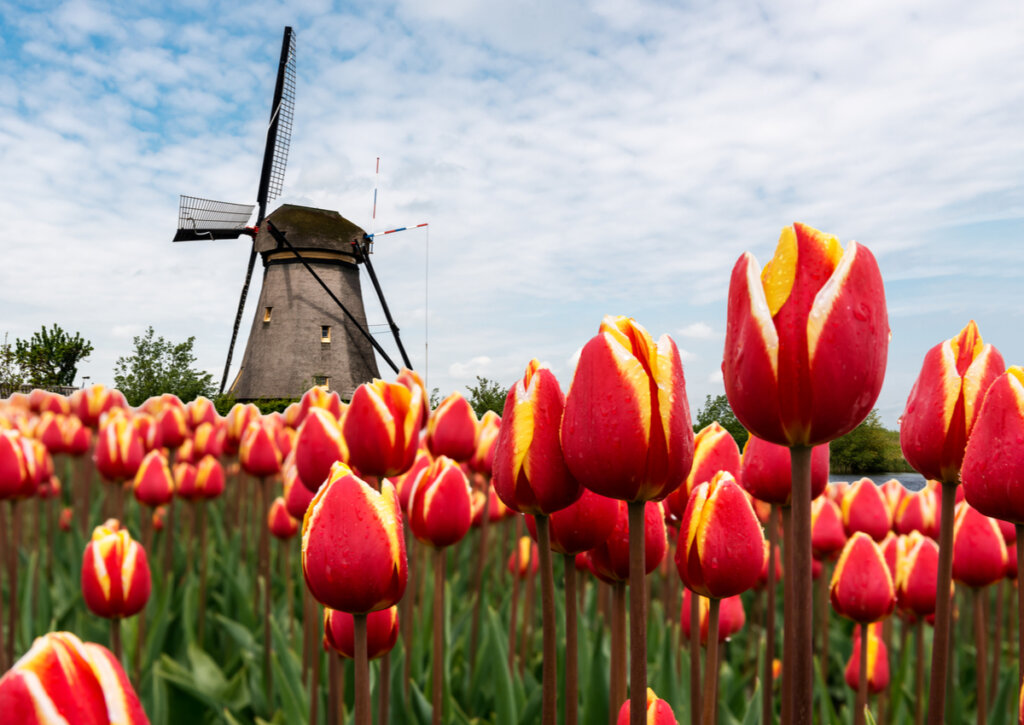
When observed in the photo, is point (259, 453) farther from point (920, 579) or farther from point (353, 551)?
point (920, 579)

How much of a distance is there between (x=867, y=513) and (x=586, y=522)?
80.6 inches

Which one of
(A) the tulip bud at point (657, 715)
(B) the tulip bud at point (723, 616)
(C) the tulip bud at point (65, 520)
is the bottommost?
(C) the tulip bud at point (65, 520)

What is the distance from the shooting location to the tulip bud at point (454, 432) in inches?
119

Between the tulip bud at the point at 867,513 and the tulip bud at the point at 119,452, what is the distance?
11.5 ft

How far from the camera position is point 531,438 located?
119cm

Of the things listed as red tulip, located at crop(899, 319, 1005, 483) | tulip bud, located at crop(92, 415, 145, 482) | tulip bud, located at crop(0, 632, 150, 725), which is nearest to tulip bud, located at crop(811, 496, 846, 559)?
red tulip, located at crop(899, 319, 1005, 483)

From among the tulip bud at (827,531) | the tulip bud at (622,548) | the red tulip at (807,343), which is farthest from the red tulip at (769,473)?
the tulip bud at (827,531)

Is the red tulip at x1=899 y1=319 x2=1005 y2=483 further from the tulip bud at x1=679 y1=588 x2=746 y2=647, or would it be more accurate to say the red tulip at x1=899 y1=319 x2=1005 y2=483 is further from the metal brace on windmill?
the metal brace on windmill

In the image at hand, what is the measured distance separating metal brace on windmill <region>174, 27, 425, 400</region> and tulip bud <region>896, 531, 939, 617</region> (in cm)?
3313

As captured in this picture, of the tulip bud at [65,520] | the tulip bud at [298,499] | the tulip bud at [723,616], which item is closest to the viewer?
the tulip bud at [723,616]

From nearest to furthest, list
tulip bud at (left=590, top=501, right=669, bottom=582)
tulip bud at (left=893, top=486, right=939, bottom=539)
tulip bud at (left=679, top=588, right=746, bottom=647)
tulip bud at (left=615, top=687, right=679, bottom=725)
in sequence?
tulip bud at (left=615, top=687, right=679, bottom=725) < tulip bud at (left=590, top=501, right=669, bottom=582) < tulip bud at (left=679, top=588, right=746, bottom=647) < tulip bud at (left=893, top=486, right=939, bottom=539)

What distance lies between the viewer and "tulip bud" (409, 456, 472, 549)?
2082mm

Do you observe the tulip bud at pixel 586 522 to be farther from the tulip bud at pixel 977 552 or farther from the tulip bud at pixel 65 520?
the tulip bud at pixel 65 520

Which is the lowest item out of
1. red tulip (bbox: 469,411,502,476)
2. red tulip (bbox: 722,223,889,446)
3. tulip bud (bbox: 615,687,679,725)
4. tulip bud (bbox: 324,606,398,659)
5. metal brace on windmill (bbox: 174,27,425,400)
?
tulip bud (bbox: 324,606,398,659)
